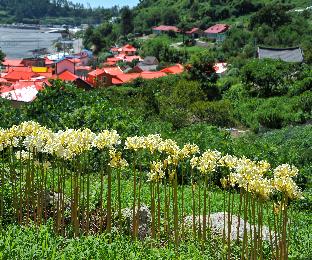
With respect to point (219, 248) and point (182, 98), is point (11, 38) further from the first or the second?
point (219, 248)

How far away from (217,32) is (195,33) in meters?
5.51

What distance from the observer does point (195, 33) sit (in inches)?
3243

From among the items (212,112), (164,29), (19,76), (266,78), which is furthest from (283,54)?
(164,29)

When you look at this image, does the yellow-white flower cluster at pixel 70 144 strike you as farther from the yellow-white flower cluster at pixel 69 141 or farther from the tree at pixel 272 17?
the tree at pixel 272 17

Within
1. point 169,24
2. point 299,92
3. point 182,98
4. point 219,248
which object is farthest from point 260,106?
point 169,24

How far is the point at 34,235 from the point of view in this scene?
4988 mm

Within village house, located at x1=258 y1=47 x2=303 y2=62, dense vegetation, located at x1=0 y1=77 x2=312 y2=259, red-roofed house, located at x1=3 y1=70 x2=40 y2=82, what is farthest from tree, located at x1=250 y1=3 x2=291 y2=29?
dense vegetation, located at x1=0 y1=77 x2=312 y2=259

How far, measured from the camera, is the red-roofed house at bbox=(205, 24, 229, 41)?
249 feet

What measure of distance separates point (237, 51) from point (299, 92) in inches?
1099

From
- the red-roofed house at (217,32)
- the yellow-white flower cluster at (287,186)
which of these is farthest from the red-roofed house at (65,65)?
the yellow-white flower cluster at (287,186)

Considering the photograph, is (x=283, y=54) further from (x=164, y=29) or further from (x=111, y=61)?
(x=164, y=29)

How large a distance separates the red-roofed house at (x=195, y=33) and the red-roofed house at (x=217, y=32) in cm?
163

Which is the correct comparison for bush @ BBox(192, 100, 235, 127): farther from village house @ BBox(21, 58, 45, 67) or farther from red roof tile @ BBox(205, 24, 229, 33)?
red roof tile @ BBox(205, 24, 229, 33)

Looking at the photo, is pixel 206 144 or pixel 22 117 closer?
pixel 22 117
